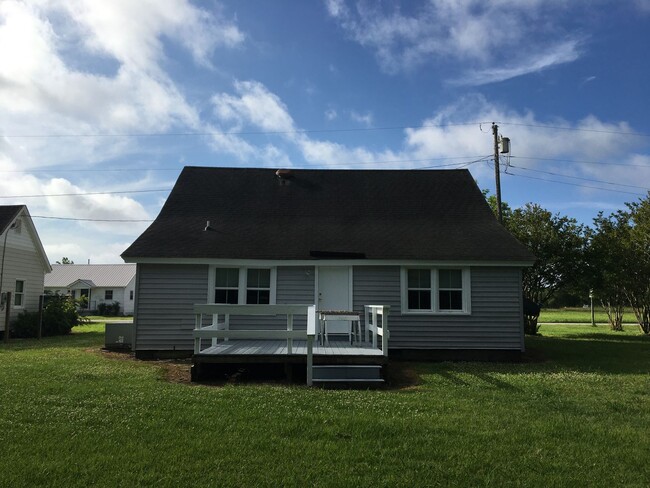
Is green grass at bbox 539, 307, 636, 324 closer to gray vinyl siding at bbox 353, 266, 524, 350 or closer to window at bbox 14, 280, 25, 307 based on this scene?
gray vinyl siding at bbox 353, 266, 524, 350

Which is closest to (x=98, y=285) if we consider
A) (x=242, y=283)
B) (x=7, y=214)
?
(x=7, y=214)

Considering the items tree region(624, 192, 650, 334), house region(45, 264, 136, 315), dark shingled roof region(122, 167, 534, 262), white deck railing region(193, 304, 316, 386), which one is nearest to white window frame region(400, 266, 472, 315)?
dark shingled roof region(122, 167, 534, 262)

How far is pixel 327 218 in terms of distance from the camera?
1551 centimetres

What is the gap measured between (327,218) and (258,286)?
124 inches

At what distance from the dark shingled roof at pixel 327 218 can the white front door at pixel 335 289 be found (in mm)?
453

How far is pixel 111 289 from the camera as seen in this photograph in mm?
44562

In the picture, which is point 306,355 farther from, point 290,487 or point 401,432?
point 290,487

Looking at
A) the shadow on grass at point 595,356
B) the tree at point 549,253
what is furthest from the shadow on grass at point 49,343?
the tree at point 549,253

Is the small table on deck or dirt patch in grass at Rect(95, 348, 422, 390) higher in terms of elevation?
the small table on deck

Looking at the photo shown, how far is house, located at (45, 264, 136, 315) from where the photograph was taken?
44188 millimetres

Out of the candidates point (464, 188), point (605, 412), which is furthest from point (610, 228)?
point (605, 412)

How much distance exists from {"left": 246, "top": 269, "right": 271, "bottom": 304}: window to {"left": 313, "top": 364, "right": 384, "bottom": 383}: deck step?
4.34 m

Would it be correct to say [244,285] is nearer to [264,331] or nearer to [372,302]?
[372,302]

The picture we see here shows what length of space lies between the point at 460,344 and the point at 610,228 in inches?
664
